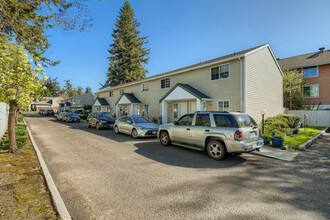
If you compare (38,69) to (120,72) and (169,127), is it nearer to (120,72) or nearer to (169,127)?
(169,127)

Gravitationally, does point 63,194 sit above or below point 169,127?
below

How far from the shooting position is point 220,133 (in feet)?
20.1

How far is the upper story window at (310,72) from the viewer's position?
21.5 metres

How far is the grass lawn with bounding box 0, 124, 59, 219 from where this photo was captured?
113 inches

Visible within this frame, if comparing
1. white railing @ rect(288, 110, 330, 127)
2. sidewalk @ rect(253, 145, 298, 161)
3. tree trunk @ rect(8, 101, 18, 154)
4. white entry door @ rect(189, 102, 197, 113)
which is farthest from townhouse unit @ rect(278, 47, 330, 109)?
tree trunk @ rect(8, 101, 18, 154)

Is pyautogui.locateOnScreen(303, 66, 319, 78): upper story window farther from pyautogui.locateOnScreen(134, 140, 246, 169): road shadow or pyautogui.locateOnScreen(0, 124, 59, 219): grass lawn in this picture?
pyautogui.locateOnScreen(0, 124, 59, 219): grass lawn

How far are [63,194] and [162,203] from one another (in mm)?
2292

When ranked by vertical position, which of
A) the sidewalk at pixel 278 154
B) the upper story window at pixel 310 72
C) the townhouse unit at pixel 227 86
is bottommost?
the sidewalk at pixel 278 154

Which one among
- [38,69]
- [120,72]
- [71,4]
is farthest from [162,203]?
[120,72]

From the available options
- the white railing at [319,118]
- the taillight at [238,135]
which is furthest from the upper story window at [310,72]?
the taillight at [238,135]

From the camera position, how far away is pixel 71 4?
6.20 m

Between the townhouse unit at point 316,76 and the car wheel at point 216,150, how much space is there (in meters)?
21.5

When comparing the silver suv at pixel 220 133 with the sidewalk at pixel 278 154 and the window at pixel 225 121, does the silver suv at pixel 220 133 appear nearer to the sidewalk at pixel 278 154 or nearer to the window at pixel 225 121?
the window at pixel 225 121

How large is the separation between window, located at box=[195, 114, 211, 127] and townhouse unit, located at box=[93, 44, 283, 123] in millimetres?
6921
